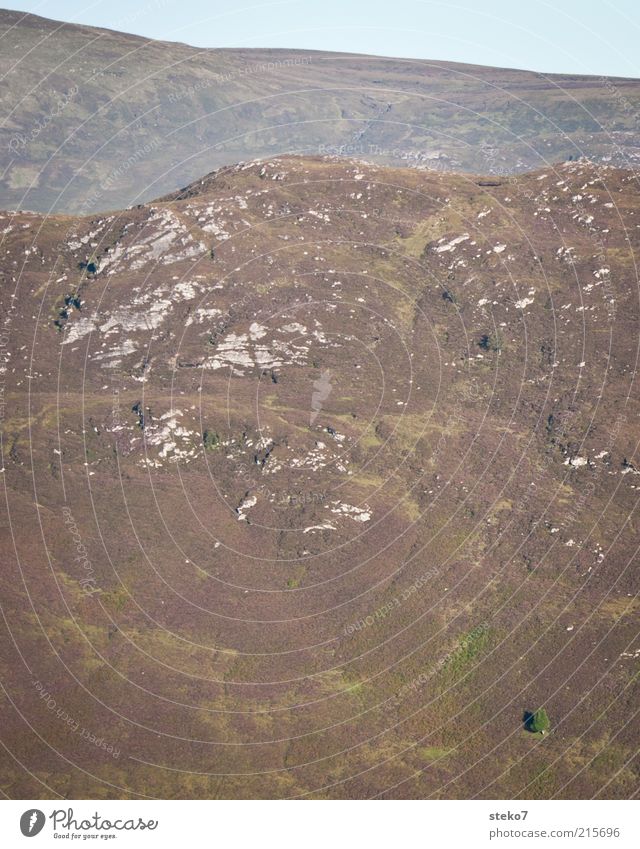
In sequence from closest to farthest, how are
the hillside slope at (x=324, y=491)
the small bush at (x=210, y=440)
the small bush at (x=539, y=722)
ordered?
the small bush at (x=539, y=722)
the hillside slope at (x=324, y=491)
the small bush at (x=210, y=440)

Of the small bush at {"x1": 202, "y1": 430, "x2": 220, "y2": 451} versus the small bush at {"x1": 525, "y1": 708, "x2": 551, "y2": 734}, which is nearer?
the small bush at {"x1": 525, "y1": 708, "x2": 551, "y2": 734}

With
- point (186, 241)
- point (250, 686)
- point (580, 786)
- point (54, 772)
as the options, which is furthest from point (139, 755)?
point (186, 241)

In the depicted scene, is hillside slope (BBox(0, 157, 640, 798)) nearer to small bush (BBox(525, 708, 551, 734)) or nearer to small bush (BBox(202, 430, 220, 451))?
small bush (BBox(202, 430, 220, 451))

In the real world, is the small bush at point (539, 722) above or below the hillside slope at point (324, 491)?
below

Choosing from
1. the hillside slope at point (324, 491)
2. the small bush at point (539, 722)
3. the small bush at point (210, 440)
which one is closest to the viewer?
the small bush at point (539, 722)

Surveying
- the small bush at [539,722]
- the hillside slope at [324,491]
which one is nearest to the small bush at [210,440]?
the hillside slope at [324,491]

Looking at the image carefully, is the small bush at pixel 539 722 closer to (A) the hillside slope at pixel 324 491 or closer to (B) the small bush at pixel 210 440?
(A) the hillside slope at pixel 324 491

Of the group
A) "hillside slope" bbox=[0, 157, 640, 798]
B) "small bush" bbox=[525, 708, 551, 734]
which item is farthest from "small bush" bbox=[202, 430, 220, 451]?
"small bush" bbox=[525, 708, 551, 734]

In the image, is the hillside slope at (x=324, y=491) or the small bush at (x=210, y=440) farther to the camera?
the small bush at (x=210, y=440)
